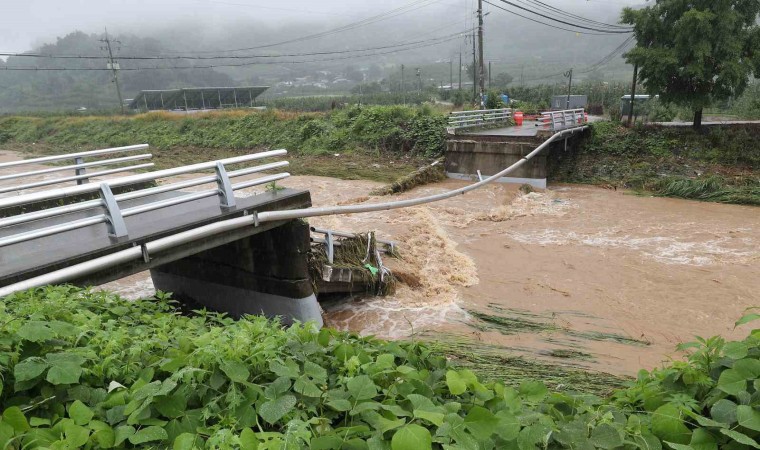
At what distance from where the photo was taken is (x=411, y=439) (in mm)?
2252

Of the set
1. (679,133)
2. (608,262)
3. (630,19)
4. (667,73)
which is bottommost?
(608,262)

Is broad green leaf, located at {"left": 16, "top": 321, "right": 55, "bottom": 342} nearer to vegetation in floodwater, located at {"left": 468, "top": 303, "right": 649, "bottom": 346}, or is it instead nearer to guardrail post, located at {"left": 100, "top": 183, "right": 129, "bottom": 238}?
guardrail post, located at {"left": 100, "top": 183, "right": 129, "bottom": 238}

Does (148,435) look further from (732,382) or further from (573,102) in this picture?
(573,102)

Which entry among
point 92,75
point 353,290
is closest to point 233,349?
point 353,290

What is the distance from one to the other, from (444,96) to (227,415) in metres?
67.5

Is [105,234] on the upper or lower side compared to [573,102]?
lower

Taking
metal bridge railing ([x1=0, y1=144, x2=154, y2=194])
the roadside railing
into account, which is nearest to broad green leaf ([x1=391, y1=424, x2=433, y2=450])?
metal bridge railing ([x1=0, y1=144, x2=154, y2=194])

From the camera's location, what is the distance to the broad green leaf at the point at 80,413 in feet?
7.98

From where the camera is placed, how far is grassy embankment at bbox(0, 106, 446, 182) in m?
26.0

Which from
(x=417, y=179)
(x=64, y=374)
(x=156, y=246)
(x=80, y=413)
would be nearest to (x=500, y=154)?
(x=417, y=179)

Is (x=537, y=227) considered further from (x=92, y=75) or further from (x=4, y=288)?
(x=92, y=75)

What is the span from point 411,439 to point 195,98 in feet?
211

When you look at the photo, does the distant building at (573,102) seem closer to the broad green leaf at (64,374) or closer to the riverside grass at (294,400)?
the riverside grass at (294,400)

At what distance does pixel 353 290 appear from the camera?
10203 millimetres
